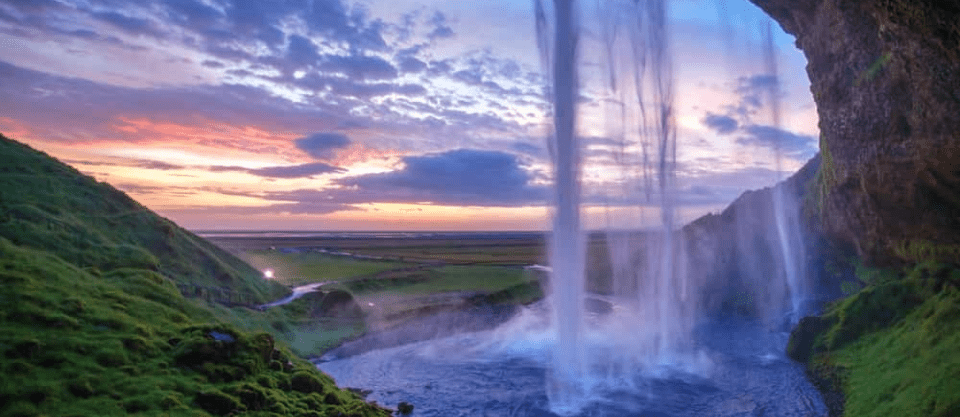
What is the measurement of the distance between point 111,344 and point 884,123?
44.4m

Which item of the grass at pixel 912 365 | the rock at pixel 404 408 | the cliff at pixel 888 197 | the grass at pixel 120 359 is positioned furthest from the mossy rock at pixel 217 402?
the grass at pixel 912 365

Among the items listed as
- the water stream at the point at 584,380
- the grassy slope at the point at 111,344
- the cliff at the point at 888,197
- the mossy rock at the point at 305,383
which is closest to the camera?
the grassy slope at the point at 111,344

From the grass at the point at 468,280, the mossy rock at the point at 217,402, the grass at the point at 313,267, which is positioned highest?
the mossy rock at the point at 217,402

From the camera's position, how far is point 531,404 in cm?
2905

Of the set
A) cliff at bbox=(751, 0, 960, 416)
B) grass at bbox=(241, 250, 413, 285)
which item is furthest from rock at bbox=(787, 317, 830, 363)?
grass at bbox=(241, 250, 413, 285)

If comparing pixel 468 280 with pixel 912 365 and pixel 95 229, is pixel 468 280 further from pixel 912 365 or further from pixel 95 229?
pixel 912 365

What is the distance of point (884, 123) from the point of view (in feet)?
106

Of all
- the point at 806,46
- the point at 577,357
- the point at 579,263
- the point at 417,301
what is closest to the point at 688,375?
the point at 577,357

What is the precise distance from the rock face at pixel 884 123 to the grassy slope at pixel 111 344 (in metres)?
27.8

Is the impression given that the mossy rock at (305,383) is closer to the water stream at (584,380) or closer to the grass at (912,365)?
the water stream at (584,380)

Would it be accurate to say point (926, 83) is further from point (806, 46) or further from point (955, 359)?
point (806, 46)

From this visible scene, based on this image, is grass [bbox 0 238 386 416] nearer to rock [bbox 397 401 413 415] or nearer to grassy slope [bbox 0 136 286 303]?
rock [bbox 397 401 413 415]

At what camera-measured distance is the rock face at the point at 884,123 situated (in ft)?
78.6

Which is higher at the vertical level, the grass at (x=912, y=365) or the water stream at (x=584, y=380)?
the grass at (x=912, y=365)
